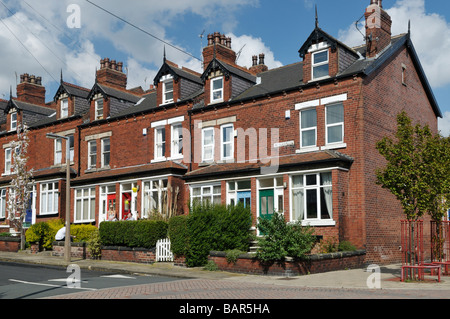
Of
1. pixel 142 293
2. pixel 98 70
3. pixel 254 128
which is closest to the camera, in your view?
pixel 142 293

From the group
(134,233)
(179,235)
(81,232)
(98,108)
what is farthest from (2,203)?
(179,235)

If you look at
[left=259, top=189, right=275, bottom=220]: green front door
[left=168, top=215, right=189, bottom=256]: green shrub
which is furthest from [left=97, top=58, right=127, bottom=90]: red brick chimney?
[left=168, top=215, right=189, bottom=256]: green shrub

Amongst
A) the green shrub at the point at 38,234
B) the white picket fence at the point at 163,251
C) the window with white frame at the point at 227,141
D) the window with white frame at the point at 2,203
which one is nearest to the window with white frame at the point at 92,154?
the green shrub at the point at 38,234

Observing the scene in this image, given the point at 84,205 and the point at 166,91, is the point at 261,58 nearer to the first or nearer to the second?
the point at 166,91

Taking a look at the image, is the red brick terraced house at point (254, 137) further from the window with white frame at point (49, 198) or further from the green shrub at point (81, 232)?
the green shrub at point (81, 232)

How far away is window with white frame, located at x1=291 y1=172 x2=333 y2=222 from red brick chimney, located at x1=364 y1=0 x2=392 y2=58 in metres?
6.89

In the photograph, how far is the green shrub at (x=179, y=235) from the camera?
2131 cm

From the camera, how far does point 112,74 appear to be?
120 feet

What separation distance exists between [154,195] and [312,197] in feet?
33.1
